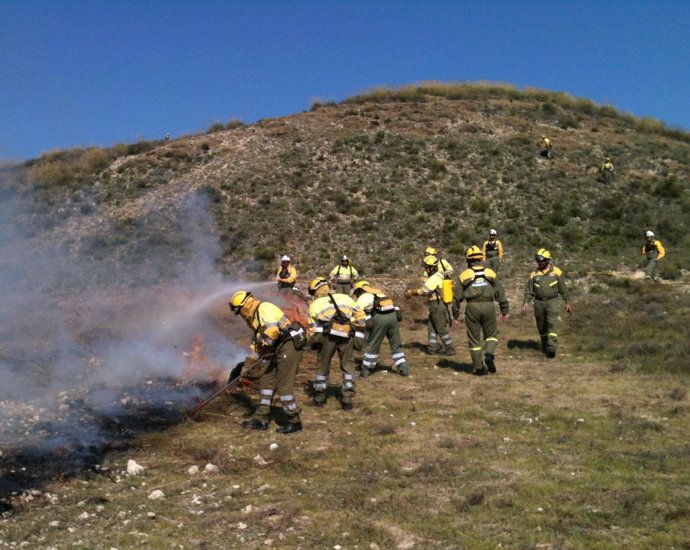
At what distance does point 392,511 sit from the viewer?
569 centimetres

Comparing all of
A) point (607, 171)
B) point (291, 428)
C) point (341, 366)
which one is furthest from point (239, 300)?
point (607, 171)

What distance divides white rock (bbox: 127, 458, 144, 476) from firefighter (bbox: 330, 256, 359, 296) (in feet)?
26.6

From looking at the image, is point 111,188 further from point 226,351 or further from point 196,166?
point 226,351

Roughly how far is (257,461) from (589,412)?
4.55m

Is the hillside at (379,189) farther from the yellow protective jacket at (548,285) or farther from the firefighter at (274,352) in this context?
the firefighter at (274,352)

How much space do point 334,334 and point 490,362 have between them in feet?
10.3

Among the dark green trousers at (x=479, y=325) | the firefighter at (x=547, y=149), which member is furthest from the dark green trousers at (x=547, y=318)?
the firefighter at (x=547, y=149)

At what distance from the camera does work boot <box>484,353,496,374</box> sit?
10.6 metres

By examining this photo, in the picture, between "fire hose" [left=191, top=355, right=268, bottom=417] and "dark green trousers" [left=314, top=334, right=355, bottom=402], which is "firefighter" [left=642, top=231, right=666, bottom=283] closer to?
"dark green trousers" [left=314, top=334, right=355, bottom=402]

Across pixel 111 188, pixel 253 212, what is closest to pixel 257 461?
pixel 253 212

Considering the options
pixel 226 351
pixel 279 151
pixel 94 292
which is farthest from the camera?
pixel 279 151

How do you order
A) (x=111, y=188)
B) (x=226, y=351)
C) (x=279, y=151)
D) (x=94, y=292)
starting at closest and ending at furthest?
(x=226, y=351)
(x=94, y=292)
(x=111, y=188)
(x=279, y=151)

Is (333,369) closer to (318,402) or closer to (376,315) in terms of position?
(376,315)

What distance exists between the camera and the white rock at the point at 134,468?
6.73 metres
